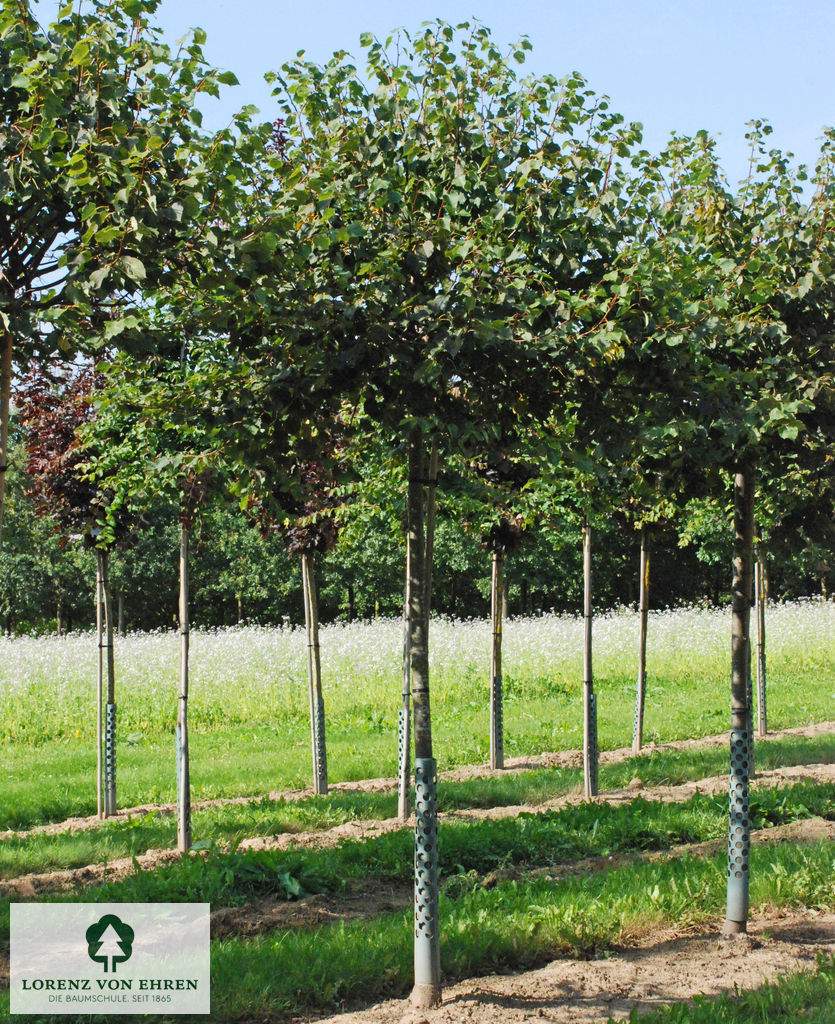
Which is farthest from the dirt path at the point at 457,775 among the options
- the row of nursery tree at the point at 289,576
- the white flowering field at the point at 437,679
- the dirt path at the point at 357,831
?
the row of nursery tree at the point at 289,576

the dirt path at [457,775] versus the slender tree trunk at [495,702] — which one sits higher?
the slender tree trunk at [495,702]

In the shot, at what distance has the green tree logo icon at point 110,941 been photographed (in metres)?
5.27

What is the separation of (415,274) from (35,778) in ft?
30.5

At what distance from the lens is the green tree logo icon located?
208 inches

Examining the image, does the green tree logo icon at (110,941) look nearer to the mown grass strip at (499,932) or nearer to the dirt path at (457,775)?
the mown grass strip at (499,932)

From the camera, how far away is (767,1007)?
4.63m

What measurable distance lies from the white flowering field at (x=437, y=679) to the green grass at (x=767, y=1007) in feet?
28.4

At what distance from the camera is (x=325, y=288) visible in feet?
16.0

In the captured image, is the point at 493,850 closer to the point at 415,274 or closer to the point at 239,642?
the point at 415,274

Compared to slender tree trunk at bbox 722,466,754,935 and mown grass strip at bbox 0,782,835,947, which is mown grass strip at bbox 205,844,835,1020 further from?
mown grass strip at bbox 0,782,835,947

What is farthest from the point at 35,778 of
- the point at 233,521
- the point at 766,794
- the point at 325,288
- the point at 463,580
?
the point at 463,580

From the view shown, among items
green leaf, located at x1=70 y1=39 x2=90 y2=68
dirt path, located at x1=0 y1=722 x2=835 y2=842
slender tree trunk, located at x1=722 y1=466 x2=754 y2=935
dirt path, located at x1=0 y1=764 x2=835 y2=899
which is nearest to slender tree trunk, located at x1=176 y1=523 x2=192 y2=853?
dirt path, located at x1=0 y1=764 x2=835 y2=899

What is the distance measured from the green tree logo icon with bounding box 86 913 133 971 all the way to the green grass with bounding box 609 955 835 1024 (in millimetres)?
2603

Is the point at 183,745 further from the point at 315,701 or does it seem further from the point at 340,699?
the point at 340,699
